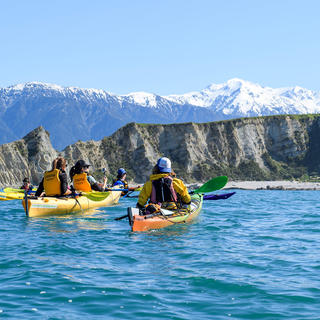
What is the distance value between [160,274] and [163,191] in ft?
21.3

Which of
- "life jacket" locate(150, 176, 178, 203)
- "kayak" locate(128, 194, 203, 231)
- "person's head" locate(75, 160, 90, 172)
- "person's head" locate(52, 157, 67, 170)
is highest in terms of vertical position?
"person's head" locate(52, 157, 67, 170)

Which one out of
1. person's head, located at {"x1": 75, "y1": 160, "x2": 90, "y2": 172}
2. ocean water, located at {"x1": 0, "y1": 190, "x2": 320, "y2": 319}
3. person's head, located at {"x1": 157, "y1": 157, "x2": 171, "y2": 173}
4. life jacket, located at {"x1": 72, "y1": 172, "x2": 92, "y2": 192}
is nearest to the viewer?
ocean water, located at {"x1": 0, "y1": 190, "x2": 320, "y2": 319}

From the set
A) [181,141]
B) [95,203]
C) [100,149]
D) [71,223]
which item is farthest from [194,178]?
[71,223]

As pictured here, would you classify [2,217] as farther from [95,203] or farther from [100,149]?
[100,149]

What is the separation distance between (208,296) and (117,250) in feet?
14.5

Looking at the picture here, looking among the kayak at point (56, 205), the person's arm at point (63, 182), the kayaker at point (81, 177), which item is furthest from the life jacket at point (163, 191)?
the kayaker at point (81, 177)

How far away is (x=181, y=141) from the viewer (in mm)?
81438

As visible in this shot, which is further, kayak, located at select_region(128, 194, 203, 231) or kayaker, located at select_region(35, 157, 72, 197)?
kayaker, located at select_region(35, 157, 72, 197)

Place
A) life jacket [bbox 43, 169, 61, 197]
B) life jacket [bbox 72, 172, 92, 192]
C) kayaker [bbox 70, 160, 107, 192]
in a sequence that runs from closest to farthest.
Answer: life jacket [bbox 43, 169, 61, 197] → kayaker [bbox 70, 160, 107, 192] → life jacket [bbox 72, 172, 92, 192]

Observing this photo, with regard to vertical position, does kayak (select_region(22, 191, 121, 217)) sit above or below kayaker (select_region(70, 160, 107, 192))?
below

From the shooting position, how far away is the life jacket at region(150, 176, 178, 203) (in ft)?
53.0

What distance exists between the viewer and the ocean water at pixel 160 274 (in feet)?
26.1

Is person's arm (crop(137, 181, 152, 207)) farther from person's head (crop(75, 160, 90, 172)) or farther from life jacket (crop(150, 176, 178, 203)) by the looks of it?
person's head (crop(75, 160, 90, 172))

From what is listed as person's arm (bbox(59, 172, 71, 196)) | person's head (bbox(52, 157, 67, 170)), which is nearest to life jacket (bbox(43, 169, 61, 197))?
person's arm (bbox(59, 172, 71, 196))
